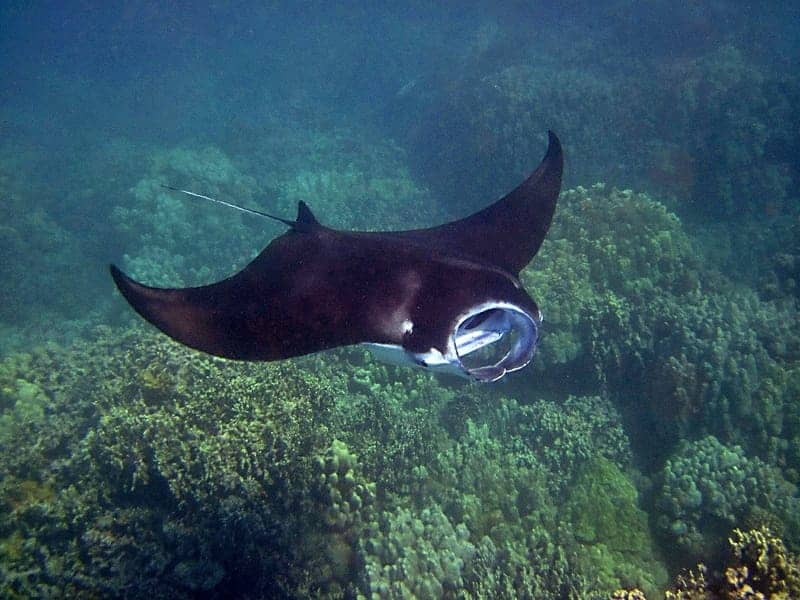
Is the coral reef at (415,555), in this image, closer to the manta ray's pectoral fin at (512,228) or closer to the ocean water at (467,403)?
the ocean water at (467,403)

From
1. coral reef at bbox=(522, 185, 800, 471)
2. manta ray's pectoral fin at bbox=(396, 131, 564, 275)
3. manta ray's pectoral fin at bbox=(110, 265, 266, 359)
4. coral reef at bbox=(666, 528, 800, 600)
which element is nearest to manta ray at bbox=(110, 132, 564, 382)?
manta ray's pectoral fin at bbox=(110, 265, 266, 359)

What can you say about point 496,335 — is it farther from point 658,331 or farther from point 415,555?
point 658,331

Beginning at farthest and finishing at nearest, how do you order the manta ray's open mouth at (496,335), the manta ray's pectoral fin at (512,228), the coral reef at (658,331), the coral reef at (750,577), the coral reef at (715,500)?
1. the coral reef at (658,331)
2. the coral reef at (715,500)
3. the manta ray's pectoral fin at (512,228)
4. the coral reef at (750,577)
5. the manta ray's open mouth at (496,335)

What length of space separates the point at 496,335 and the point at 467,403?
13.1 feet

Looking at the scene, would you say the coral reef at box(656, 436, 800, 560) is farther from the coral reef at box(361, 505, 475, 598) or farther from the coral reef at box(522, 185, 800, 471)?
the coral reef at box(361, 505, 475, 598)

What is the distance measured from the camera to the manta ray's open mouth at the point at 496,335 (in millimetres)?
3076

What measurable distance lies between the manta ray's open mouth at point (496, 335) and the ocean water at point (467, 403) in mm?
2604

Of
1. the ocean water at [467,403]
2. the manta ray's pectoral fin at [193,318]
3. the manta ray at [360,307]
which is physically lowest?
the ocean water at [467,403]

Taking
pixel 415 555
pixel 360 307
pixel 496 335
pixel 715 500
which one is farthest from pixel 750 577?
pixel 360 307

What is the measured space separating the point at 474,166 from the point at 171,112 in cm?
2565

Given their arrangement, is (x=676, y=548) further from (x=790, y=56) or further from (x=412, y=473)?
(x=790, y=56)

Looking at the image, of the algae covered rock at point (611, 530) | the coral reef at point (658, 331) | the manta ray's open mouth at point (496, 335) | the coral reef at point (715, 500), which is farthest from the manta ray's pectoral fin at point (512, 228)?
the coral reef at point (715, 500)

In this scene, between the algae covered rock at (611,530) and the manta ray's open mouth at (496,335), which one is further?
the algae covered rock at (611,530)

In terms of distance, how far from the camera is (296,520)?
16.8 ft
